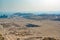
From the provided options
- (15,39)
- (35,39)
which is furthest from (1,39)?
(35,39)

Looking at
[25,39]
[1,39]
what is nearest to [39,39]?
[25,39]

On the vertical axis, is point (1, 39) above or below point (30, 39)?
above

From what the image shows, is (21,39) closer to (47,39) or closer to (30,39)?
(30,39)

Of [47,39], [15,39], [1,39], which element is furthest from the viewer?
[15,39]

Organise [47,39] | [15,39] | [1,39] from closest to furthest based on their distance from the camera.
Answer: [1,39]
[47,39]
[15,39]

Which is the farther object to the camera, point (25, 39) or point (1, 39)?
point (25, 39)

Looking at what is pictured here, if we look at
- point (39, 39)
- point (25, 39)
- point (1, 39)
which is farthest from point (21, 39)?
point (1, 39)

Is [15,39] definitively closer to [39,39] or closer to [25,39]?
[25,39]

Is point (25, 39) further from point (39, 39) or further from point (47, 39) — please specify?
point (47, 39)
